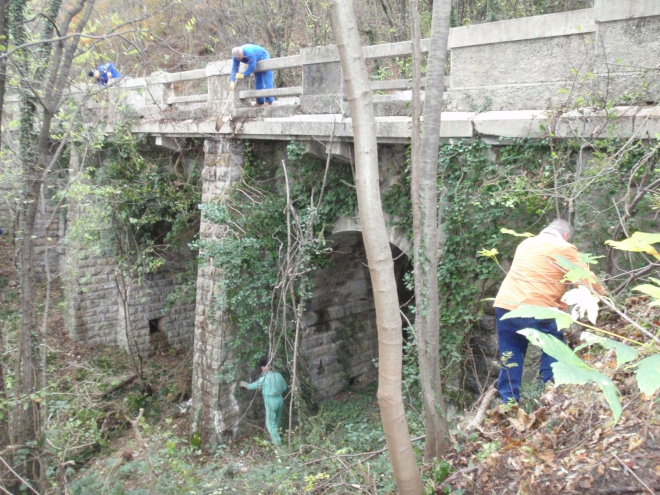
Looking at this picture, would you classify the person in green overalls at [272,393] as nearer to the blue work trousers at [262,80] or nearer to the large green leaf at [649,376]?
the blue work trousers at [262,80]

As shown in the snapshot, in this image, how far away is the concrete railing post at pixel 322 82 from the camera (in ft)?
20.2

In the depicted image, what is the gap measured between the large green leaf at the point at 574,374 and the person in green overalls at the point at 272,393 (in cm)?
606

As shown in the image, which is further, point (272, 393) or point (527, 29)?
point (272, 393)

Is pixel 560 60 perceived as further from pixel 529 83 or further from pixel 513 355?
pixel 513 355

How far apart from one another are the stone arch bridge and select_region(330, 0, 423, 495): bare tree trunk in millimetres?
1909

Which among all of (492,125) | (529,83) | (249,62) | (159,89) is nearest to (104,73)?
(159,89)

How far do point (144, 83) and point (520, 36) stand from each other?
259 inches

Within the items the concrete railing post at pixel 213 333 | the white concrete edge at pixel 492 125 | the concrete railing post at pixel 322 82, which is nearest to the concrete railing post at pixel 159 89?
the concrete railing post at pixel 213 333

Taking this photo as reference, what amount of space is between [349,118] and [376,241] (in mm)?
3355

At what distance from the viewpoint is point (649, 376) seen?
1397mm

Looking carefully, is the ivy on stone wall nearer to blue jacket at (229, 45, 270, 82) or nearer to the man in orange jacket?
blue jacket at (229, 45, 270, 82)

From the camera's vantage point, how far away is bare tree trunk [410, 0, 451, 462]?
397cm

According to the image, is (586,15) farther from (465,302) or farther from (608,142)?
(465,302)

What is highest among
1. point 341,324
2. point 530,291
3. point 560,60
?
point 560,60
